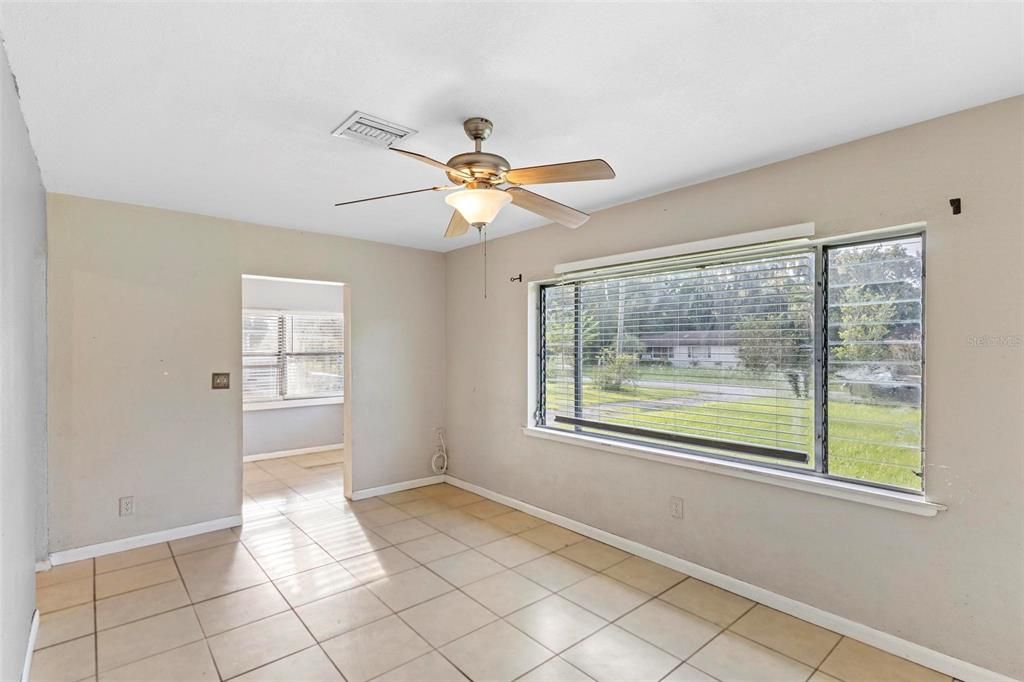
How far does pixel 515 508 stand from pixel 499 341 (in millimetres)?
1445

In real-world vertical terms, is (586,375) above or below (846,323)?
below

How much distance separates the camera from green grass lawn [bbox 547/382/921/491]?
2260 millimetres

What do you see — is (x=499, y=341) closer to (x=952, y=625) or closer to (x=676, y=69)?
(x=676, y=69)

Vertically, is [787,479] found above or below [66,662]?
above

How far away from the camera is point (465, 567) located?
312 centimetres

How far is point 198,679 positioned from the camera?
2.07 meters

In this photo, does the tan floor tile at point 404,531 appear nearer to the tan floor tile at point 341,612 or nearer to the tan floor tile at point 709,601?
the tan floor tile at point 341,612

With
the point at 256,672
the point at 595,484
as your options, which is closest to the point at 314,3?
the point at 256,672

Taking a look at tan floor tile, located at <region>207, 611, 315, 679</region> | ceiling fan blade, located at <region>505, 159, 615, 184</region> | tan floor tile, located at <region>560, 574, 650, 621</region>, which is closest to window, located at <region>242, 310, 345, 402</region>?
tan floor tile, located at <region>207, 611, 315, 679</region>

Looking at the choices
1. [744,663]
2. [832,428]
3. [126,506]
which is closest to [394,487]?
[126,506]

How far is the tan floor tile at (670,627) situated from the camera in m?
2.31

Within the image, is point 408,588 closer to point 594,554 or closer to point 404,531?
point 404,531

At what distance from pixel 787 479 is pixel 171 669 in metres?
3.01

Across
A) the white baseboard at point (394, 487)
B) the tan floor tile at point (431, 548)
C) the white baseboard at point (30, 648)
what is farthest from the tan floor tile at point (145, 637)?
the white baseboard at point (394, 487)
